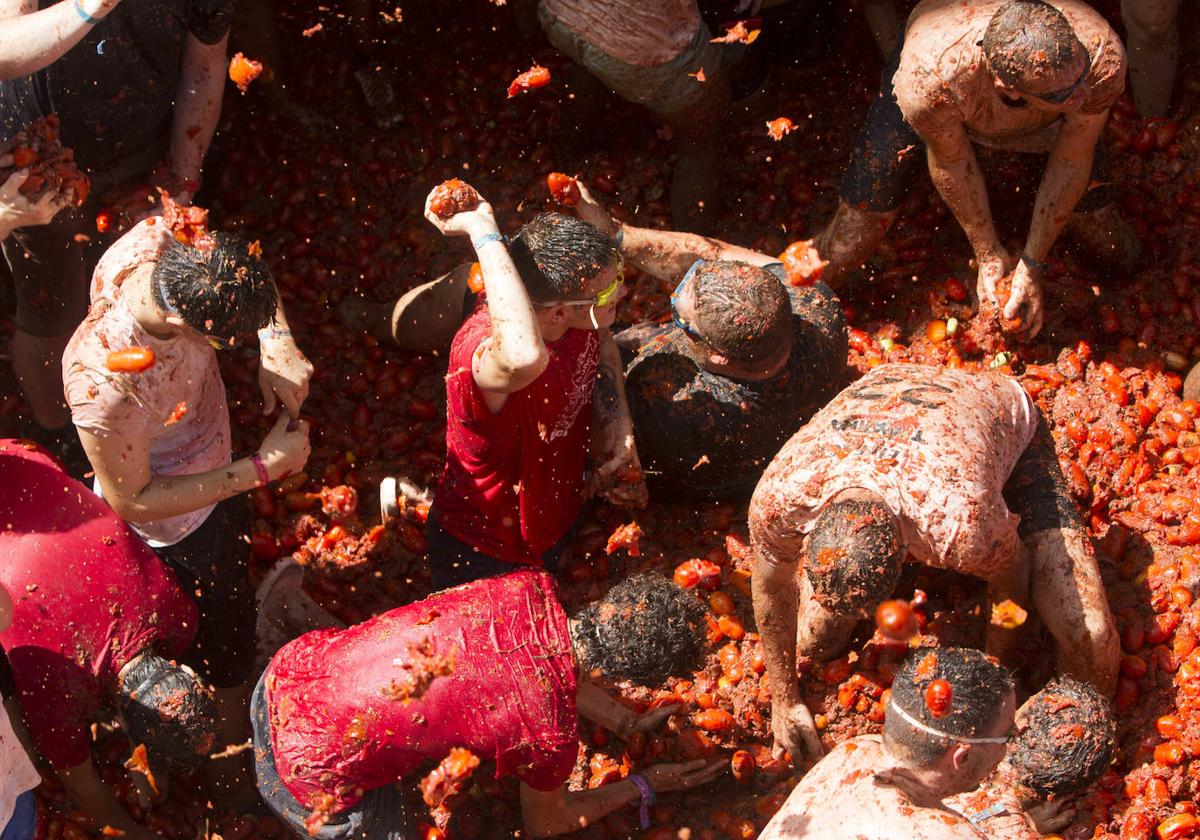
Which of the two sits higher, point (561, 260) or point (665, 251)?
point (561, 260)

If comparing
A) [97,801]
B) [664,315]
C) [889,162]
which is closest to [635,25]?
[889,162]

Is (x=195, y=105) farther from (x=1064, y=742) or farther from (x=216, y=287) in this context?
(x=1064, y=742)

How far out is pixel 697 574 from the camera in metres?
4.38

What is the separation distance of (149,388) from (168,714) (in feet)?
2.85

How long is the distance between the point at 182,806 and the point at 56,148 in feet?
7.06

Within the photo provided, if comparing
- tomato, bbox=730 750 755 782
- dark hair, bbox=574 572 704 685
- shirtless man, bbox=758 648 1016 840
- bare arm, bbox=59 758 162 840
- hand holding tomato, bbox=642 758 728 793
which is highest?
dark hair, bbox=574 572 704 685

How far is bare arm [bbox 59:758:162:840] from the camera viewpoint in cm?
357

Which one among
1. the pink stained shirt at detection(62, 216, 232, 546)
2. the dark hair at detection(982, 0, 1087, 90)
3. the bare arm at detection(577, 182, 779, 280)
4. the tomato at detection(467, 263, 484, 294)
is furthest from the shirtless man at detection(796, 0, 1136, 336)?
the pink stained shirt at detection(62, 216, 232, 546)

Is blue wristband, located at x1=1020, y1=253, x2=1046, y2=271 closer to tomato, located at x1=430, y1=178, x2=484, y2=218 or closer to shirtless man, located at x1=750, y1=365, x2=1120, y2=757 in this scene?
shirtless man, located at x1=750, y1=365, x2=1120, y2=757

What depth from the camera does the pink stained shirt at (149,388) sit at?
Result: 3240mm

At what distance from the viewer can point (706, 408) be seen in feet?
13.1

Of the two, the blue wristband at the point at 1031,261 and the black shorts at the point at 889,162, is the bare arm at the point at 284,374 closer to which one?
the black shorts at the point at 889,162

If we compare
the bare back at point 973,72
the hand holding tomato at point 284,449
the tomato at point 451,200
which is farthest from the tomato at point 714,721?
the bare back at point 973,72

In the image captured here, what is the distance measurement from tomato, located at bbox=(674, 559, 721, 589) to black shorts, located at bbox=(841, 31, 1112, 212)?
1.50 m
